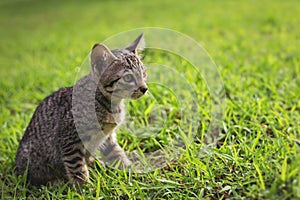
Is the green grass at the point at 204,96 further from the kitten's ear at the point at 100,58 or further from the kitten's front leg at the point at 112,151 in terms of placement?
the kitten's ear at the point at 100,58

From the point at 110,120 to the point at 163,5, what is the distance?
8049 millimetres

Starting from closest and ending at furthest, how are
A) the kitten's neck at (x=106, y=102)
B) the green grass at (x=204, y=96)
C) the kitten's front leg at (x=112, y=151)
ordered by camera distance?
the green grass at (x=204, y=96)
the kitten's neck at (x=106, y=102)
the kitten's front leg at (x=112, y=151)

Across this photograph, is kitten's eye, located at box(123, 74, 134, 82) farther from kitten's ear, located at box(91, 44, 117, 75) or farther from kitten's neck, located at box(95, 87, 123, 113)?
kitten's neck, located at box(95, 87, 123, 113)

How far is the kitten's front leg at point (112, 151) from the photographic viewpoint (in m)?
3.40

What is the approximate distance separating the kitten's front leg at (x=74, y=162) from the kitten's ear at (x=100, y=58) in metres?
0.65

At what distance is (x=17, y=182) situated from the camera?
3.26 m

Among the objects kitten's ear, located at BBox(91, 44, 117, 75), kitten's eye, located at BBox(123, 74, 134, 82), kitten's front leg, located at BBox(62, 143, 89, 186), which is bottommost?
kitten's front leg, located at BBox(62, 143, 89, 186)

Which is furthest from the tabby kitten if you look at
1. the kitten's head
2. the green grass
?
the green grass

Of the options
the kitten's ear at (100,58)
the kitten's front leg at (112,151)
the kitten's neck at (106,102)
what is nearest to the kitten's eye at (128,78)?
the kitten's ear at (100,58)

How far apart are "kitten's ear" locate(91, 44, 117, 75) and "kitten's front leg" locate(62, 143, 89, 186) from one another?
25.8 inches

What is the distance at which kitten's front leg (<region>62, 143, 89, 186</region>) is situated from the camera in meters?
3.13

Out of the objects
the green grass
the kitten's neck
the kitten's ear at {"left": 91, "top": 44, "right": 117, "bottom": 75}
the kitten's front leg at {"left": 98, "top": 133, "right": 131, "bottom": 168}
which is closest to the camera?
the green grass

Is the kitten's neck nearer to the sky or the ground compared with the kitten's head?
nearer to the ground

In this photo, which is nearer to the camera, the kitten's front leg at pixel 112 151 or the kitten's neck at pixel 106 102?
the kitten's neck at pixel 106 102
